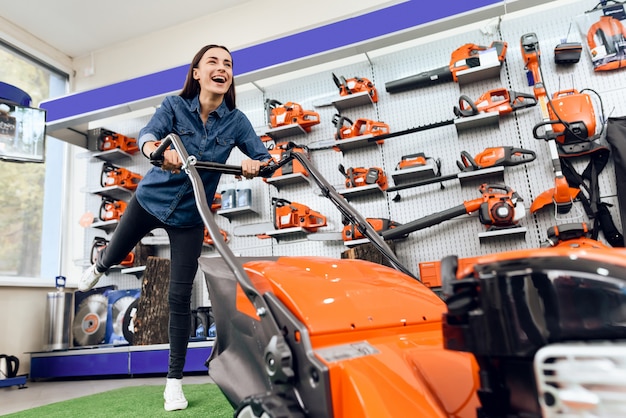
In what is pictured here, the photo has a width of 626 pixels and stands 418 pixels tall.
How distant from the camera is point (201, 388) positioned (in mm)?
2566

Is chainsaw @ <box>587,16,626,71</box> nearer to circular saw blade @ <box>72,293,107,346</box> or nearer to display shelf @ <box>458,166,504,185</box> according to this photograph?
display shelf @ <box>458,166,504,185</box>

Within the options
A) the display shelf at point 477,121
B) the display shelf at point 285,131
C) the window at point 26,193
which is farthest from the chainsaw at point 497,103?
the window at point 26,193

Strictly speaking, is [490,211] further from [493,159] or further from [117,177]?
[117,177]

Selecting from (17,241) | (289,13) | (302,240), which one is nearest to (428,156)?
(302,240)

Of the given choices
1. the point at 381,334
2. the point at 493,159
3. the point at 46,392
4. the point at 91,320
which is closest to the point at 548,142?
the point at 493,159

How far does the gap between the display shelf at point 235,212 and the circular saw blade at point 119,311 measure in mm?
1278

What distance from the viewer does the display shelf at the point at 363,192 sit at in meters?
3.73

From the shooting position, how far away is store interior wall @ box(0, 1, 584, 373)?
4.42 meters

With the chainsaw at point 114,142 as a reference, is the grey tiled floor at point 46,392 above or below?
below

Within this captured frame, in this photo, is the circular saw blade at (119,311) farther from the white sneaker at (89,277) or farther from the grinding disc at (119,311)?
the white sneaker at (89,277)

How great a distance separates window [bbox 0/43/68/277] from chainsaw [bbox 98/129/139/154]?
2.76ft

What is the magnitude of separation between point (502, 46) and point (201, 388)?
327 centimetres

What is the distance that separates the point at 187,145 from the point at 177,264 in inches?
20.9

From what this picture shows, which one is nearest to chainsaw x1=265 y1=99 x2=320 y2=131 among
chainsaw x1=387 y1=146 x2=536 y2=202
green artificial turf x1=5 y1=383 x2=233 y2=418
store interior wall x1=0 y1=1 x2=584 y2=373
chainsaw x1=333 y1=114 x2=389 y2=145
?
chainsaw x1=333 y1=114 x2=389 y2=145
